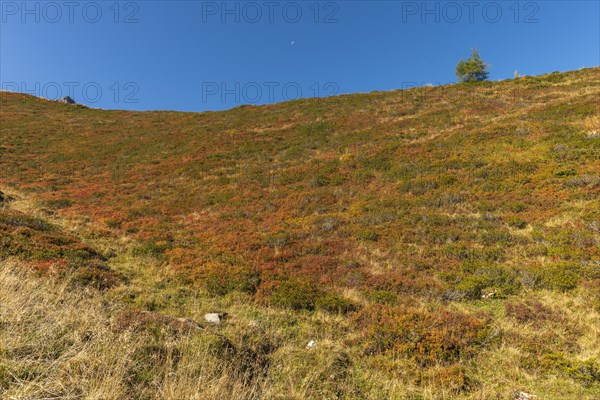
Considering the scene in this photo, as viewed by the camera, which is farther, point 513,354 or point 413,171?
point 413,171

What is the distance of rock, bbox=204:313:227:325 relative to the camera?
7346 mm

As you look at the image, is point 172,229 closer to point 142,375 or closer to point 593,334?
point 142,375

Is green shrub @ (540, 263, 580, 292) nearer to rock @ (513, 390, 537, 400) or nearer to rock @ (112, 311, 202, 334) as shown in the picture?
rock @ (513, 390, 537, 400)

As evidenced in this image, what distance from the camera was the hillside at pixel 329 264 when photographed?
4930 mm

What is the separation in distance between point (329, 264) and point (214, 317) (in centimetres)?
458

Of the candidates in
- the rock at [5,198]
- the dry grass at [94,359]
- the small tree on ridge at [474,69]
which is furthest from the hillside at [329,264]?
the small tree on ridge at [474,69]

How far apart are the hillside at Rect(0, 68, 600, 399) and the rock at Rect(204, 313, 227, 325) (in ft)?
0.61

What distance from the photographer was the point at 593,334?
616 cm

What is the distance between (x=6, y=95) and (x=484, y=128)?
74056mm

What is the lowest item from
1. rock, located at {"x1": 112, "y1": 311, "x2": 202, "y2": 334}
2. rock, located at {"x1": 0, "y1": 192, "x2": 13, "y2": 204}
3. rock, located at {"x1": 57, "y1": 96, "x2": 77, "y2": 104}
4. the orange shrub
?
the orange shrub

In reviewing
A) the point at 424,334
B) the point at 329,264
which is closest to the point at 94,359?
the point at 424,334

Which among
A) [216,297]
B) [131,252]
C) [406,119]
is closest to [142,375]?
[216,297]

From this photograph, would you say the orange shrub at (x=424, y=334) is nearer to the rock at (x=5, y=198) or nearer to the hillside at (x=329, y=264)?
the hillside at (x=329, y=264)

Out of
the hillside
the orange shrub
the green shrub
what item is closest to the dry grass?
the hillside
